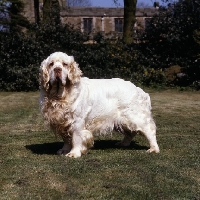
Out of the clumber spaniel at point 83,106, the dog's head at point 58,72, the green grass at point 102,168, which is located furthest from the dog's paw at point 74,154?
the dog's head at point 58,72

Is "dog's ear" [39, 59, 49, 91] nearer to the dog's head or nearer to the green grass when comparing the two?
the dog's head

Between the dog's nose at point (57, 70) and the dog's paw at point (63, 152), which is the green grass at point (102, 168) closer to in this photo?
the dog's paw at point (63, 152)

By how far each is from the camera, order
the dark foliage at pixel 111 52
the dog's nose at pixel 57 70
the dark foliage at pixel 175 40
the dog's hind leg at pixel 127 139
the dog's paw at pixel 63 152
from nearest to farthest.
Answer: the dog's nose at pixel 57 70 < the dog's paw at pixel 63 152 < the dog's hind leg at pixel 127 139 < the dark foliage at pixel 111 52 < the dark foliage at pixel 175 40

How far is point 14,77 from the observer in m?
22.5

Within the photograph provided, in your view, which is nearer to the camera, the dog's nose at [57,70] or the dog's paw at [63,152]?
the dog's nose at [57,70]

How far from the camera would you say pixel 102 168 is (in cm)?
658

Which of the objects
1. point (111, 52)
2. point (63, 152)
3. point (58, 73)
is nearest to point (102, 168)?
point (63, 152)

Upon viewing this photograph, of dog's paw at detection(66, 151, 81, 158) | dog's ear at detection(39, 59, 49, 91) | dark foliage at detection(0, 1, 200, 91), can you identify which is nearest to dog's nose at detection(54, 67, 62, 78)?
dog's ear at detection(39, 59, 49, 91)

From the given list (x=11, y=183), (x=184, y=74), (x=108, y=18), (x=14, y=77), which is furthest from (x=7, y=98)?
(x=108, y=18)

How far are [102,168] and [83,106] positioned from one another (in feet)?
4.49

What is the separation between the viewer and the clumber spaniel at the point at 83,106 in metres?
7.49

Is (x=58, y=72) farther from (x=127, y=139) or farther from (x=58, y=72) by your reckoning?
(x=127, y=139)

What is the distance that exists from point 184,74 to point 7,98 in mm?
8813

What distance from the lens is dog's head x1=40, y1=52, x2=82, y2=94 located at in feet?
24.3
